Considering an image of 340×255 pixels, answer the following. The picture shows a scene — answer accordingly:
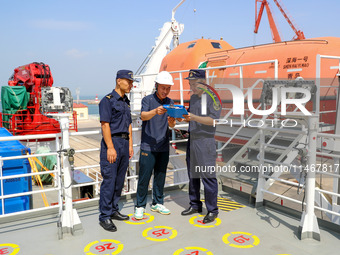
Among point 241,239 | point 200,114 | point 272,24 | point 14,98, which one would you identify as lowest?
point 241,239

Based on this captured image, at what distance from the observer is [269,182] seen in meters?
4.42

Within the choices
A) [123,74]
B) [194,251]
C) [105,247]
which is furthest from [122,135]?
[194,251]

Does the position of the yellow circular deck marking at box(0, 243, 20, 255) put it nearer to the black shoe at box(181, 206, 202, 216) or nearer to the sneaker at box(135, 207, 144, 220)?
the sneaker at box(135, 207, 144, 220)

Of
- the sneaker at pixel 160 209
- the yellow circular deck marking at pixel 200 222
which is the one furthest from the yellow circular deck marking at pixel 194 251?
the sneaker at pixel 160 209

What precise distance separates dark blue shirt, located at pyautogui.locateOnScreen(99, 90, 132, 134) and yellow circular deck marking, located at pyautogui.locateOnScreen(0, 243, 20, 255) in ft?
5.21

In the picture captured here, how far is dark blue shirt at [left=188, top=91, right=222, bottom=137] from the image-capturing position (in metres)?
3.64

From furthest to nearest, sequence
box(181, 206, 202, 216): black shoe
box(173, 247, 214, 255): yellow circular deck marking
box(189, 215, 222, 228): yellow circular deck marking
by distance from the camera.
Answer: box(181, 206, 202, 216): black shoe, box(189, 215, 222, 228): yellow circular deck marking, box(173, 247, 214, 255): yellow circular deck marking

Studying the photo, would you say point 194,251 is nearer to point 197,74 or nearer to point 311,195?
point 311,195

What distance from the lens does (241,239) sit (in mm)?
3307

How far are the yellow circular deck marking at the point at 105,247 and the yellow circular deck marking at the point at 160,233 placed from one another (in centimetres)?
35

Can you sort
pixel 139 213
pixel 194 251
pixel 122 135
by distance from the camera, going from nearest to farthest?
pixel 194 251 < pixel 122 135 < pixel 139 213

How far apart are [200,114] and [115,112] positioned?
1.05m

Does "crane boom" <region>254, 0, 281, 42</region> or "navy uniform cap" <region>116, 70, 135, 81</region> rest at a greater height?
"crane boom" <region>254, 0, 281, 42</region>

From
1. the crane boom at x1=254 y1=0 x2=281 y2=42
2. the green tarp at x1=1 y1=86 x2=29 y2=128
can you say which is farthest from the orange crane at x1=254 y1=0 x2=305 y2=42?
the green tarp at x1=1 y1=86 x2=29 y2=128
